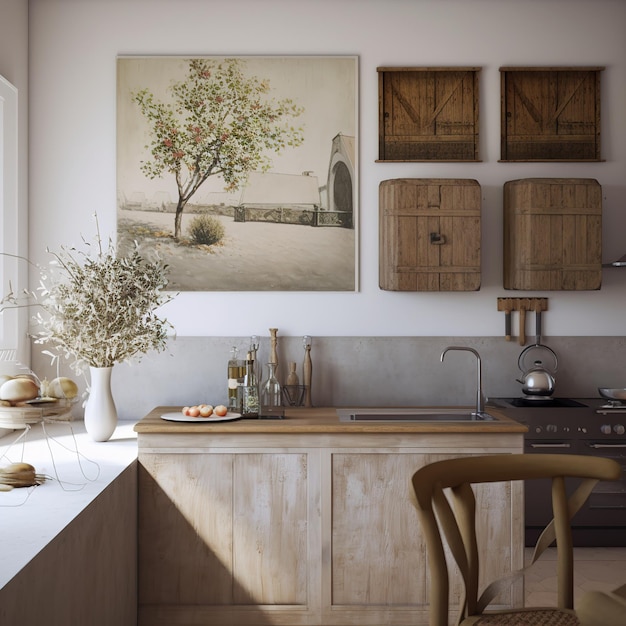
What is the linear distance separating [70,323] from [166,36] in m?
1.79

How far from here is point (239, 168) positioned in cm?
398

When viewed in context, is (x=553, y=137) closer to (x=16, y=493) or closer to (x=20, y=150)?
(x=20, y=150)

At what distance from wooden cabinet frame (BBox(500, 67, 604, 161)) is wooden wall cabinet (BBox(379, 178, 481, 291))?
50 cm

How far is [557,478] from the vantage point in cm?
208

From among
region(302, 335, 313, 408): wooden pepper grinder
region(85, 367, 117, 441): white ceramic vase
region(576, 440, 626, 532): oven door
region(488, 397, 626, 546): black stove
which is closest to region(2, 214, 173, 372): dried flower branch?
region(85, 367, 117, 441): white ceramic vase

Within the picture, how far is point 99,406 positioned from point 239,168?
1.52 meters

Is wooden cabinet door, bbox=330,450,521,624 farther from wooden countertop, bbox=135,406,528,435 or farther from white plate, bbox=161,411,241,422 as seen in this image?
white plate, bbox=161,411,241,422

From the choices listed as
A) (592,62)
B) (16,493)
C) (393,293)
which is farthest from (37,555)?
(592,62)

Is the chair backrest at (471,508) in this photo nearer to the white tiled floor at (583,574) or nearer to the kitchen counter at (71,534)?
the kitchen counter at (71,534)

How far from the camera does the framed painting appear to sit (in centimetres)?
396

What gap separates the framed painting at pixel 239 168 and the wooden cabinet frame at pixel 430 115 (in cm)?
22

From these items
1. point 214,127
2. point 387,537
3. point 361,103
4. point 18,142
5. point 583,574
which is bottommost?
point 583,574

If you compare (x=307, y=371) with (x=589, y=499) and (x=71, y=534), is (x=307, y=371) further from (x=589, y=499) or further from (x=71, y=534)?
(x=71, y=534)

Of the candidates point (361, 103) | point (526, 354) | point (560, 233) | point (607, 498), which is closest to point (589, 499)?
point (607, 498)
